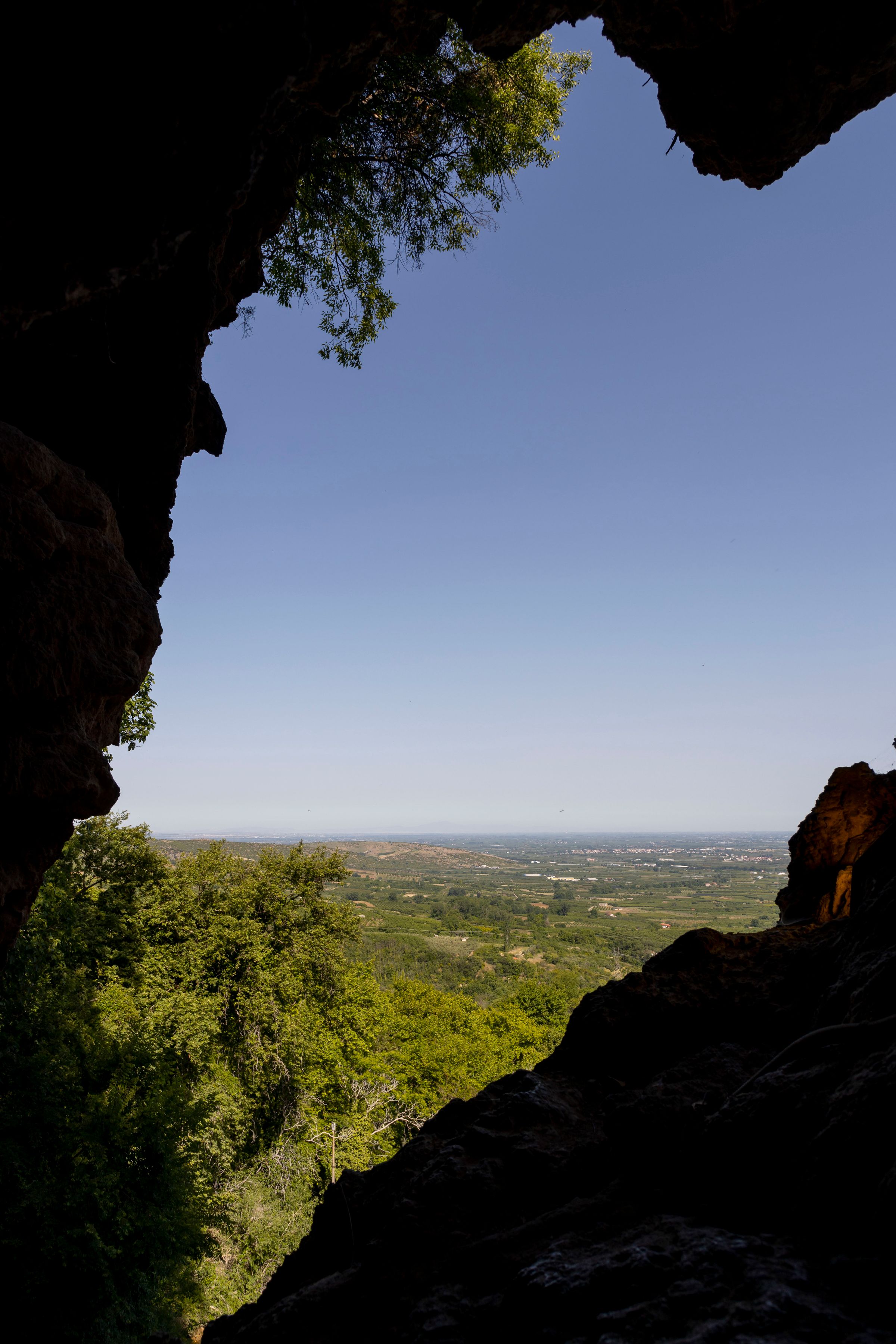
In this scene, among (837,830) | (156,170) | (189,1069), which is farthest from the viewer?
(189,1069)

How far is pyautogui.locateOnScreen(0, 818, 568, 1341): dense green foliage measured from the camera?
9641 mm

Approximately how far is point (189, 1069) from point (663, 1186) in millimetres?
20168

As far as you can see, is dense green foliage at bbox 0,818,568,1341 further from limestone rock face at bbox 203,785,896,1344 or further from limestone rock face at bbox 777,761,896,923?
limestone rock face at bbox 777,761,896,923

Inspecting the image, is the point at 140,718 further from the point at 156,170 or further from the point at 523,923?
the point at 523,923

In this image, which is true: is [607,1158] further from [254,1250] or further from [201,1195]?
[254,1250]

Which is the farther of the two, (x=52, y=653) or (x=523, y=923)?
(x=523, y=923)

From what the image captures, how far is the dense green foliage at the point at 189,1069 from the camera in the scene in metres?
9.64

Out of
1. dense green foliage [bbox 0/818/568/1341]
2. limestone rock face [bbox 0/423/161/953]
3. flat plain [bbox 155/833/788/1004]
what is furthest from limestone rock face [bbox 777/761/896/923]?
dense green foliage [bbox 0/818/568/1341]

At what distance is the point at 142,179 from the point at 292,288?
287 inches

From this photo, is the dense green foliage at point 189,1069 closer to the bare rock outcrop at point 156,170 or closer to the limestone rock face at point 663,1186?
the limestone rock face at point 663,1186

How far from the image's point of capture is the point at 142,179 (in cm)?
487

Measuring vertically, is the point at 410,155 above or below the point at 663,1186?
above

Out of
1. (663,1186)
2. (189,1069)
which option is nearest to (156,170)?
(663,1186)

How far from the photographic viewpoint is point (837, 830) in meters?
10.2
